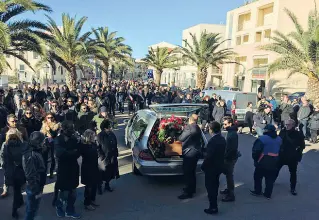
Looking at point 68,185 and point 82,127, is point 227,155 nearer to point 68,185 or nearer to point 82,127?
point 68,185

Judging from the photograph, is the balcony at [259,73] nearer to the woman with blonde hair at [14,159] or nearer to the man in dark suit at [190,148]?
the man in dark suit at [190,148]

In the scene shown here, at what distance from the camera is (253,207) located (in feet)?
16.8

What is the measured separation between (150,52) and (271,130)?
26.5 metres

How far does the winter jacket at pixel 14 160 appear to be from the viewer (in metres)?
4.27

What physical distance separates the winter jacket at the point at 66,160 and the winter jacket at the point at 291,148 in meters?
4.10

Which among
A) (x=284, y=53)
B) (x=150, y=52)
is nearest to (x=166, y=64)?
(x=150, y=52)

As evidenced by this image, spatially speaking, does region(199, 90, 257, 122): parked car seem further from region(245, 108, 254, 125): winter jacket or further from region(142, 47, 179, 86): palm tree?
region(142, 47, 179, 86): palm tree

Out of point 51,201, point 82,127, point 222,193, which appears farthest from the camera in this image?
point 82,127

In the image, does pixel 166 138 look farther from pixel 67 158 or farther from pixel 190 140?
pixel 67 158

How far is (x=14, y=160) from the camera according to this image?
4.27m

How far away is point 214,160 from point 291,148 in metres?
1.96

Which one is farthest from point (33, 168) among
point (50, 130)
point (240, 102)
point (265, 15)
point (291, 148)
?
point (265, 15)

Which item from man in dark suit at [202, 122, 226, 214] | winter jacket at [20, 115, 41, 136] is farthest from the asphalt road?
winter jacket at [20, 115, 41, 136]

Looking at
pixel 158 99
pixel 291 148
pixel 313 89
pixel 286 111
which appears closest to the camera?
pixel 291 148
